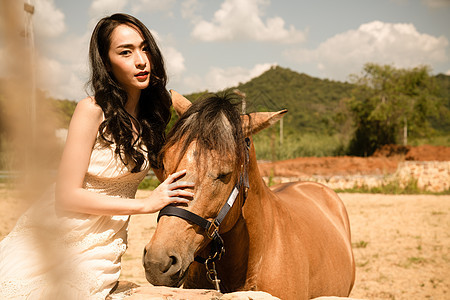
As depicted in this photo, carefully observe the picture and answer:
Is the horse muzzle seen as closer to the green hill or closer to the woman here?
the woman

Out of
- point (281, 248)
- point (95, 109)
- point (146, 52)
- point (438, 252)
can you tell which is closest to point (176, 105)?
point (146, 52)

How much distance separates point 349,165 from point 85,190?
16021 millimetres

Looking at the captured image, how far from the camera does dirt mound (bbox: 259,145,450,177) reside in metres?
15.6

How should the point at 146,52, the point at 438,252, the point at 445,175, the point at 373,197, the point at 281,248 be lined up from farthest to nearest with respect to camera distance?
the point at 445,175
the point at 373,197
the point at 438,252
the point at 281,248
the point at 146,52

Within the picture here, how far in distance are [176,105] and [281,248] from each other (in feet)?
4.28

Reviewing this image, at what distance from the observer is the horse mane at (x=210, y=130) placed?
6.65 ft

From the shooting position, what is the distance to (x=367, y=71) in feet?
71.8

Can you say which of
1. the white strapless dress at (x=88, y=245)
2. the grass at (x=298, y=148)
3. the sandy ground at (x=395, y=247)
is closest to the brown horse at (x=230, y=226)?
the white strapless dress at (x=88, y=245)

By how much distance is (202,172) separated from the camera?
6.40 ft

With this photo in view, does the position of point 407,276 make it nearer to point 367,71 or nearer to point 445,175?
point 445,175

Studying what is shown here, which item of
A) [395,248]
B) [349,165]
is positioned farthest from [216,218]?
[349,165]

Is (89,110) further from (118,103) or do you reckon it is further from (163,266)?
(163,266)

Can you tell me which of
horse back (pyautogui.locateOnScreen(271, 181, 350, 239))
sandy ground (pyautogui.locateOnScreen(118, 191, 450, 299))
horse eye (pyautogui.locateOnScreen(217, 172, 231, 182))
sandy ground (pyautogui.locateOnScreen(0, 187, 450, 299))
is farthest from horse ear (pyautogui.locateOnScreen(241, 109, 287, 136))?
sandy ground (pyautogui.locateOnScreen(118, 191, 450, 299))

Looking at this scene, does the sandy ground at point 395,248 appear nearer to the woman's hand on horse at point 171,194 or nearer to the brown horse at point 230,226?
the brown horse at point 230,226
